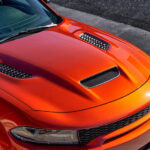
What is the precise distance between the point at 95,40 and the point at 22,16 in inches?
39.6

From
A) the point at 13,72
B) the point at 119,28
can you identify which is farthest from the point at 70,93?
the point at 119,28

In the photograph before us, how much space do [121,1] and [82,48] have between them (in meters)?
6.09

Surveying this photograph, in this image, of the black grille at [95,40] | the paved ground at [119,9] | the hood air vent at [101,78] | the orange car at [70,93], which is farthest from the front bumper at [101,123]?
the paved ground at [119,9]

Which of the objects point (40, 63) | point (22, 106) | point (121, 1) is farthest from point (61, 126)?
point (121, 1)

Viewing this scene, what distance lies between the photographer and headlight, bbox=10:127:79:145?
2.60 meters

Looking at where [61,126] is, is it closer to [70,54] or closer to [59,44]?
[70,54]

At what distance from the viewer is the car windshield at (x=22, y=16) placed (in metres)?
3.82

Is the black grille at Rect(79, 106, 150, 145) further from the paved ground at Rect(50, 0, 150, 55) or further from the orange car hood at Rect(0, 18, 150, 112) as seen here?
the paved ground at Rect(50, 0, 150, 55)

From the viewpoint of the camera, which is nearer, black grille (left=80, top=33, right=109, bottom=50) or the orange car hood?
the orange car hood

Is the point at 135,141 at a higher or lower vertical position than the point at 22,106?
lower

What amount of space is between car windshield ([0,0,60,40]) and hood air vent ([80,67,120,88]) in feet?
4.00

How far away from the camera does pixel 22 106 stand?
2.66m

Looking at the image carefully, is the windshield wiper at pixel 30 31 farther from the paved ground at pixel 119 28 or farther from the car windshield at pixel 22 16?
the paved ground at pixel 119 28

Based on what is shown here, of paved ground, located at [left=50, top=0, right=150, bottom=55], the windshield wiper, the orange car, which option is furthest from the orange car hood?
paved ground, located at [left=50, top=0, right=150, bottom=55]
